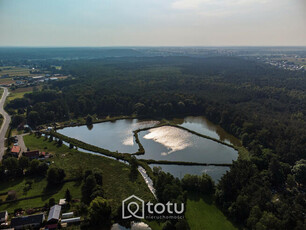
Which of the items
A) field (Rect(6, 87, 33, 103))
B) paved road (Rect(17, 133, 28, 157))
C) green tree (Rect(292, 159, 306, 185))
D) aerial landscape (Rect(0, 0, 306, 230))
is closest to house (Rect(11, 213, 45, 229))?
aerial landscape (Rect(0, 0, 306, 230))

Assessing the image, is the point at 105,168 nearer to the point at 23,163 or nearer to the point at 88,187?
the point at 88,187

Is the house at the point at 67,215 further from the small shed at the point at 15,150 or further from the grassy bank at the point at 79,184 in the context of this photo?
the small shed at the point at 15,150

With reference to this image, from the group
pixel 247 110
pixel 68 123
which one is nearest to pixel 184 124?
Answer: pixel 247 110

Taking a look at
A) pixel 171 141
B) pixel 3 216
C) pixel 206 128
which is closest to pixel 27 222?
pixel 3 216

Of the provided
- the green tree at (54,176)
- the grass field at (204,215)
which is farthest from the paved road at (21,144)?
the grass field at (204,215)

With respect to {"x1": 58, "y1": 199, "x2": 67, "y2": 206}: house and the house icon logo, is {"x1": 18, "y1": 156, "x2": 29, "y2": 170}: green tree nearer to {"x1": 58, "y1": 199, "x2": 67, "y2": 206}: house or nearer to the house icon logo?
{"x1": 58, "y1": 199, "x2": 67, "y2": 206}: house

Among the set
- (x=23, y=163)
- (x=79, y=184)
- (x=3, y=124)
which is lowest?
(x=79, y=184)
